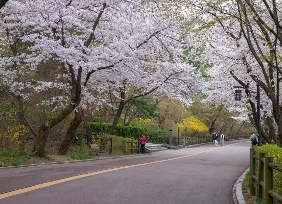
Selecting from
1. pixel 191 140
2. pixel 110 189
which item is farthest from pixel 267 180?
pixel 191 140

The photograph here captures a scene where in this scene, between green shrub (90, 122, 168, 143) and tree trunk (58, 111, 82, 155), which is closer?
tree trunk (58, 111, 82, 155)

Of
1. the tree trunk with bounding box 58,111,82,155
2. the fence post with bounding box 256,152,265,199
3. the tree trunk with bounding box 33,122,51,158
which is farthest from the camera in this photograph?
the tree trunk with bounding box 58,111,82,155

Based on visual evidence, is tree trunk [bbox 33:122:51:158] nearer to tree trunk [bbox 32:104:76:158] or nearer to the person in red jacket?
tree trunk [bbox 32:104:76:158]

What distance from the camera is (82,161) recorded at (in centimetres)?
1831

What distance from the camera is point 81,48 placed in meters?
17.8

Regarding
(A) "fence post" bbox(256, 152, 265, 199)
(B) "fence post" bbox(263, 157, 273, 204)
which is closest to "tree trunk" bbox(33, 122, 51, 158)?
(A) "fence post" bbox(256, 152, 265, 199)

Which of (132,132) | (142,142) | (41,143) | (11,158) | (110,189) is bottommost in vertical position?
(110,189)

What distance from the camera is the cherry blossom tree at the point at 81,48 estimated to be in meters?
16.4

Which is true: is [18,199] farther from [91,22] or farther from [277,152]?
[91,22]

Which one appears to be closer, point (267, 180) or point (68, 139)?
point (267, 180)

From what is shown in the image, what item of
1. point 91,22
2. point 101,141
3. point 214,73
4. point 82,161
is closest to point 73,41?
point 91,22

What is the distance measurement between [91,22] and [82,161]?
703 cm

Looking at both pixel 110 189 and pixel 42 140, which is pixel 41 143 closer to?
pixel 42 140

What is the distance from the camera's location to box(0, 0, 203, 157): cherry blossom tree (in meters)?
16.4
